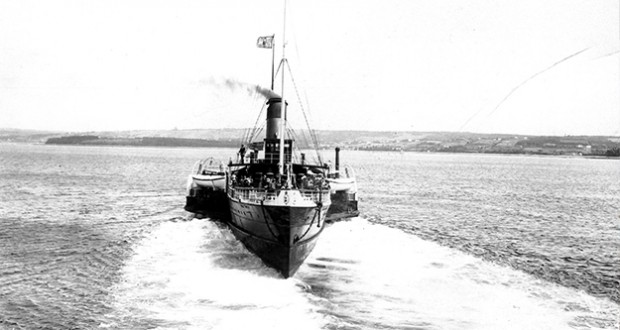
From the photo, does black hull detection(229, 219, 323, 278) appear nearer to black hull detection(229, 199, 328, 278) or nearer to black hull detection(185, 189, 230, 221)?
black hull detection(229, 199, 328, 278)

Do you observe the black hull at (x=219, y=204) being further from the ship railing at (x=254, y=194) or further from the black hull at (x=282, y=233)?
the black hull at (x=282, y=233)

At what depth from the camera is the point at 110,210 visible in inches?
1842

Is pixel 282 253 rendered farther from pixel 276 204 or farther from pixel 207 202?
pixel 207 202

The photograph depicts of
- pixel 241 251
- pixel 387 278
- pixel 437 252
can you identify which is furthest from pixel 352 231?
pixel 387 278

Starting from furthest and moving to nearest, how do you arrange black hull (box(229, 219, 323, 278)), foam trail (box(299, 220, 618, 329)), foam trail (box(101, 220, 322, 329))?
1. black hull (box(229, 219, 323, 278))
2. foam trail (box(299, 220, 618, 329))
3. foam trail (box(101, 220, 322, 329))

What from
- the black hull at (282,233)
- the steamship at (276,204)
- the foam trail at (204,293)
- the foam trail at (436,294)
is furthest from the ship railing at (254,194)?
the foam trail at (436,294)

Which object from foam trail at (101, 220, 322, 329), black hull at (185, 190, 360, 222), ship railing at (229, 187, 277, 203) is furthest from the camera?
black hull at (185, 190, 360, 222)

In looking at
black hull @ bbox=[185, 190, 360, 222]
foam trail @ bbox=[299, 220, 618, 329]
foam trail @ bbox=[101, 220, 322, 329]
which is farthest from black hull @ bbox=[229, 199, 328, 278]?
black hull @ bbox=[185, 190, 360, 222]

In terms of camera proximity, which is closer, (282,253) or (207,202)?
(282,253)

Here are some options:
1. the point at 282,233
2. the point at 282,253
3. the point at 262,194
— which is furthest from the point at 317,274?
the point at 262,194

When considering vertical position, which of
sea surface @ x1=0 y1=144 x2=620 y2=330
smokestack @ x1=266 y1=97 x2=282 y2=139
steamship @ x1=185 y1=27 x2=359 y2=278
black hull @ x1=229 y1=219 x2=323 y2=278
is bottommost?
sea surface @ x1=0 y1=144 x2=620 y2=330

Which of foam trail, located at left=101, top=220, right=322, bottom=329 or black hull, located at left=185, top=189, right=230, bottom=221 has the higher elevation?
black hull, located at left=185, top=189, right=230, bottom=221

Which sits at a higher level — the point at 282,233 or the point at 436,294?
the point at 282,233

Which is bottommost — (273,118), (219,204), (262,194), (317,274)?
(317,274)
